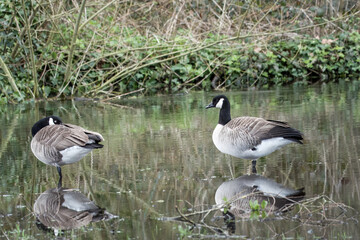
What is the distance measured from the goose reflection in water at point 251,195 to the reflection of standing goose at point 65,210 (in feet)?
3.82

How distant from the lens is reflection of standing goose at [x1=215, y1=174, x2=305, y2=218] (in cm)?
558

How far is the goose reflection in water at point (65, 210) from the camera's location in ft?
17.9

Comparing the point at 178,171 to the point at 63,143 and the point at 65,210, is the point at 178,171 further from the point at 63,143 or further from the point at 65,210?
the point at 65,210

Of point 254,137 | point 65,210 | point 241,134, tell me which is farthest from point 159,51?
point 65,210

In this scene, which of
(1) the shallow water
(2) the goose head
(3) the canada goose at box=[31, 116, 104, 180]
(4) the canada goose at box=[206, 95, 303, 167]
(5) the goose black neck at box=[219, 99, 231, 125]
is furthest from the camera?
(5) the goose black neck at box=[219, 99, 231, 125]

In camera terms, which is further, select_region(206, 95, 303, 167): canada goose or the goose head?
the goose head

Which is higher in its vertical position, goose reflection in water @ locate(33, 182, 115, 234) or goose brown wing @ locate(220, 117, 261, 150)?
goose brown wing @ locate(220, 117, 261, 150)

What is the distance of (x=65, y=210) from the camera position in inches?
234

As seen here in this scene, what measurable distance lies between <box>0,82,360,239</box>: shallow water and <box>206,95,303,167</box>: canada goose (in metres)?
0.31

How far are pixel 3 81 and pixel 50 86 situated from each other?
1909 mm

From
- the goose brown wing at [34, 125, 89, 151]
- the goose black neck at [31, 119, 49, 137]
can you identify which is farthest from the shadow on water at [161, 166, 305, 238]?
the goose black neck at [31, 119, 49, 137]

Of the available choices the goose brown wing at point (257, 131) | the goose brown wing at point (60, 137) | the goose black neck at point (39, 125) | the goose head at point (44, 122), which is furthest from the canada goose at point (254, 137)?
the goose black neck at point (39, 125)

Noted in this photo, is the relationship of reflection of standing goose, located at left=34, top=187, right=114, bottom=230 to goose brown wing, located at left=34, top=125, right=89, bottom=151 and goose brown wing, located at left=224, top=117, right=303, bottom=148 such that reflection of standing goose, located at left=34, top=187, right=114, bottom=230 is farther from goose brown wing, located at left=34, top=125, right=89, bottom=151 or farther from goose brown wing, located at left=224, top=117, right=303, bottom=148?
goose brown wing, located at left=224, top=117, right=303, bottom=148

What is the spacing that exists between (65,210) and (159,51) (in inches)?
431
